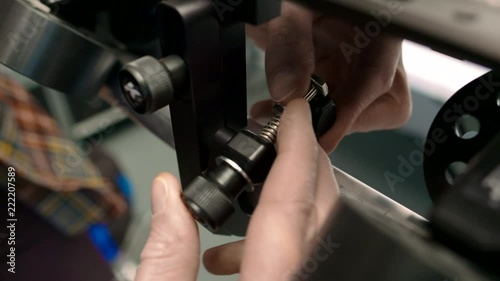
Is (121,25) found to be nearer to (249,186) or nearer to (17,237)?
(249,186)

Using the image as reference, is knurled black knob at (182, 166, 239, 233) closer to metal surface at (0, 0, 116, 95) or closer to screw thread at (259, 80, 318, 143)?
screw thread at (259, 80, 318, 143)

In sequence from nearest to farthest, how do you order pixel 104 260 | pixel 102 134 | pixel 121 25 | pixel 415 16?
pixel 415 16 → pixel 121 25 → pixel 104 260 → pixel 102 134

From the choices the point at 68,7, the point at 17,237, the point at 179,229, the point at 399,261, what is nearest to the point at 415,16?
the point at 399,261

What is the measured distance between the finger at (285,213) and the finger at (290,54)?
124 millimetres

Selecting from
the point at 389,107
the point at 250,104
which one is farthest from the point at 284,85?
the point at 250,104

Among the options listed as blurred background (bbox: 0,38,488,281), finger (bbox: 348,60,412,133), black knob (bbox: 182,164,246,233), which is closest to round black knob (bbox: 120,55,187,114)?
black knob (bbox: 182,164,246,233)

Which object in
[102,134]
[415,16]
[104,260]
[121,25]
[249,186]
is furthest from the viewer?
[102,134]

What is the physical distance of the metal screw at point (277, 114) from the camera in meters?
0.44

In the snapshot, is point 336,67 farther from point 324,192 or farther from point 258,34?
point 324,192

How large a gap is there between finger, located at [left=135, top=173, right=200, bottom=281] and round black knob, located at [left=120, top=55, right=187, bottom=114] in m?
0.09

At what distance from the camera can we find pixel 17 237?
3.03 feet

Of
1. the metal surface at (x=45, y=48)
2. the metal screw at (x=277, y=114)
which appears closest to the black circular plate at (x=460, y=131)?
the metal screw at (x=277, y=114)

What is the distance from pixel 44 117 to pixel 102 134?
0.51 meters

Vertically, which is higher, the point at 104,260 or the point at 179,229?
the point at 179,229
